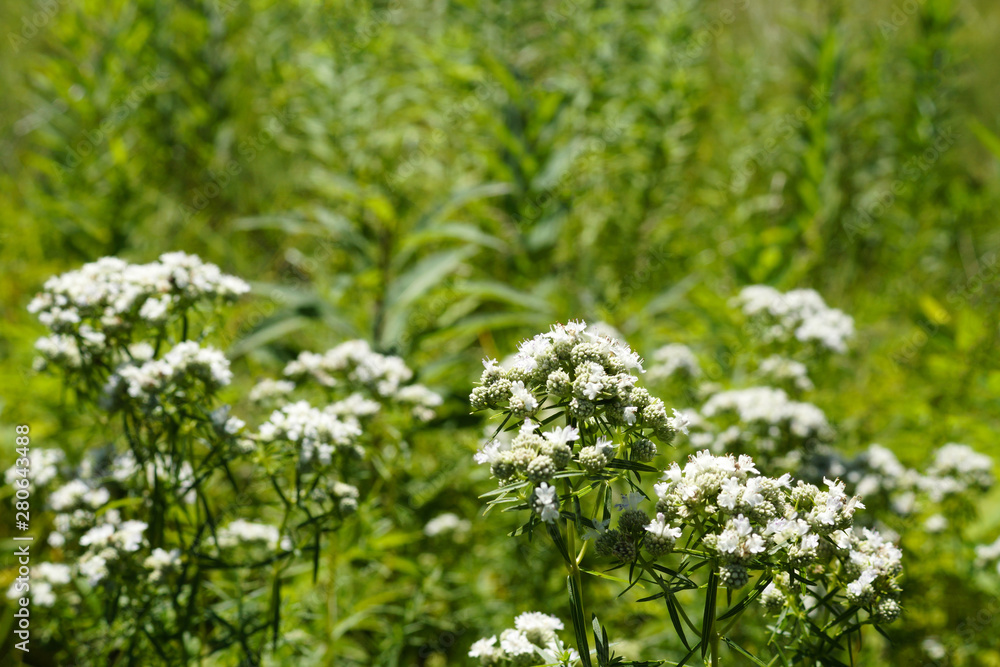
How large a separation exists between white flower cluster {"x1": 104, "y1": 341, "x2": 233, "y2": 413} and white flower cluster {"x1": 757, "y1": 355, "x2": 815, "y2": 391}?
7.05 ft

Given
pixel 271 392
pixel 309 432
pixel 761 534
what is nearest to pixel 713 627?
pixel 761 534

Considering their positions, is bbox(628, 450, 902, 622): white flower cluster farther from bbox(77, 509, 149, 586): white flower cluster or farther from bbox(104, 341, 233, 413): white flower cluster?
bbox(77, 509, 149, 586): white flower cluster

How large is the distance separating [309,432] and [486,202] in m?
3.05

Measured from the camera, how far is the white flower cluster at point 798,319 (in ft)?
9.90

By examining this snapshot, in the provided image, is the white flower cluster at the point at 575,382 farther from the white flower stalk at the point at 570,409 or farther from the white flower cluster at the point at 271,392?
the white flower cluster at the point at 271,392

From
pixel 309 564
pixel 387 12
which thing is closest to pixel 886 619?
pixel 309 564

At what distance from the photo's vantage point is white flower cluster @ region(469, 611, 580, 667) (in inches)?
64.2

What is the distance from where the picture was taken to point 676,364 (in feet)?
10.4

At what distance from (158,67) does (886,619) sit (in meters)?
5.46

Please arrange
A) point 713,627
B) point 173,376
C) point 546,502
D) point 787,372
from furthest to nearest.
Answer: point 787,372, point 173,376, point 713,627, point 546,502

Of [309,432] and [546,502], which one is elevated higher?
[309,432]

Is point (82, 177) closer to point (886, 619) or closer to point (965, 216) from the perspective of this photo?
point (886, 619)

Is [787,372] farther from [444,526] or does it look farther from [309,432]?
[309,432]

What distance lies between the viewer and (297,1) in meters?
4.90
